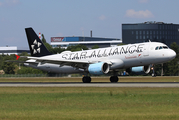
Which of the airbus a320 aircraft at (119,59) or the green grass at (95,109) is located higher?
the airbus a320 aircraft at (119,59)

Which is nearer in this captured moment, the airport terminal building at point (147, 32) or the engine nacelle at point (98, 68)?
the engine nacelle at point (98, 68)

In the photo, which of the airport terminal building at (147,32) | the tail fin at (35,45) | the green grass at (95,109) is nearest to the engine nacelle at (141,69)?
the tail fin at (35,45)

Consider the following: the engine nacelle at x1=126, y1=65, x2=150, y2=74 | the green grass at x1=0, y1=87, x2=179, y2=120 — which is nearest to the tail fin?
the engine nacelle at x1=126, y1=65, x2=150, y2=74

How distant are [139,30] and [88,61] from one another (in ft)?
501

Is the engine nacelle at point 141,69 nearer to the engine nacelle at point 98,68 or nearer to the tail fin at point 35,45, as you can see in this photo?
the engine nacelle at point 98,68

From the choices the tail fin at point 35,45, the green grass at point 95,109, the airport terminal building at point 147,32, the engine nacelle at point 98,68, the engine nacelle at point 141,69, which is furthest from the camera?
the airport terminal building at point 147,32

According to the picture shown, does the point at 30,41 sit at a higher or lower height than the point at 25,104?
higher

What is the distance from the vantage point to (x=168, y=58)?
40.4m

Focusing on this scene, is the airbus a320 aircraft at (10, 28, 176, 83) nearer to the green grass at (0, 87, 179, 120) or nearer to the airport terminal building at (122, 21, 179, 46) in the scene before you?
the green grass at (0, 87, 179, 120)

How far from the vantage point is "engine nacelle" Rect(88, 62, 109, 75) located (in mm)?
41094

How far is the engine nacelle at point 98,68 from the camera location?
41094 mm

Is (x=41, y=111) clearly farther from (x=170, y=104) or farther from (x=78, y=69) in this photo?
(x=78, y=69)

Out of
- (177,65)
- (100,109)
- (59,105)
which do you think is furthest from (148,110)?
(177,65)

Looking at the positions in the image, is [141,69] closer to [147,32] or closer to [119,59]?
[119,59]
